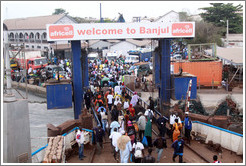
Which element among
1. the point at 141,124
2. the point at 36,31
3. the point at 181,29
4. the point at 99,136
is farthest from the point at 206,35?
the point at 99,136

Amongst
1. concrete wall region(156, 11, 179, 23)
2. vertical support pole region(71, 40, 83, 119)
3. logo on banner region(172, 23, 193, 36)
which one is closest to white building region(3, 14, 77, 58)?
concrete wall region(156, 11, 179, 23)

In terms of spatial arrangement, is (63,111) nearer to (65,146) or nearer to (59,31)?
(59,31)

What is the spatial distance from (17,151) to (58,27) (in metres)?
6.28

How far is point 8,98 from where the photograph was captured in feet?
27.0

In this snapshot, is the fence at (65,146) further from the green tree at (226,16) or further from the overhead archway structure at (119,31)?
the green tree at (226,16)

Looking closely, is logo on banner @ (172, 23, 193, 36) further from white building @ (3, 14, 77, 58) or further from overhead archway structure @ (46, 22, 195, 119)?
white building @ (3, 14, 77, 58)

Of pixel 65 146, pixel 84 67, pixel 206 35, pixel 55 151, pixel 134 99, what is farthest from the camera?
pixel 206 35

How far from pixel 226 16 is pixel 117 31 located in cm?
4362

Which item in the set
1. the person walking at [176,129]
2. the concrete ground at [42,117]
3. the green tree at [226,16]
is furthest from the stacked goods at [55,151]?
the green tree at [226,16]

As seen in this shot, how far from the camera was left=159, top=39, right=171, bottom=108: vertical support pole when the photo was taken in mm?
14633

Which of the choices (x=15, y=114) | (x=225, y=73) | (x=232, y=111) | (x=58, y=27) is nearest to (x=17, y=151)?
(x=15, y=114)

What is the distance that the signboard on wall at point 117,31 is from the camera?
12.8m

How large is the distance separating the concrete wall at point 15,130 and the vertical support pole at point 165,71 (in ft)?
26.7

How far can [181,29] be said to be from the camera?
13281mm
